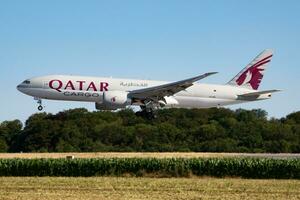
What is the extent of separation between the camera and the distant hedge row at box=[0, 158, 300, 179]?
42.2 m

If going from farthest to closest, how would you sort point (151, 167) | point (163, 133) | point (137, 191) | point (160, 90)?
point (163, 133) < point (160, 90) < point (151, 167) < point (137, 191)

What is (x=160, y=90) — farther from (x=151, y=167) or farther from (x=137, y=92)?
(x=151, y=167)

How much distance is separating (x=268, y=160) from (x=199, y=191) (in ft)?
45.7

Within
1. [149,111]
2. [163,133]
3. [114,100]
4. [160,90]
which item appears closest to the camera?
[114,100]

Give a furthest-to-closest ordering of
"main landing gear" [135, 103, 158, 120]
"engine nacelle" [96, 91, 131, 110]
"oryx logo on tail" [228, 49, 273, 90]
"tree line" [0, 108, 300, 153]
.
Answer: "tree line" [0, 108, 300, 153] → "oryx logo on tail" [228, 49, 273, 90] → "main landing gear" [135, 103, 158, 120] → "engine nacelle" [96, 91, 131, 110]

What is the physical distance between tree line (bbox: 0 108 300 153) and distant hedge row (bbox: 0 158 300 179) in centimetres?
3468

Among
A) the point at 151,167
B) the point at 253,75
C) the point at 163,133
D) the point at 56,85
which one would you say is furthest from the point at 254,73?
the point at 163,133

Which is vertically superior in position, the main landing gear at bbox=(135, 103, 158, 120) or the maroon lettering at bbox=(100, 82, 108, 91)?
the maroon lettering at bbox=(100, 82, 108, 91)

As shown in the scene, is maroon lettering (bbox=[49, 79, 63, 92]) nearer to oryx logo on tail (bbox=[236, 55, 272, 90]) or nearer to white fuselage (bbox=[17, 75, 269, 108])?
white fuselage (bbox=[17, 75, 269, 108])

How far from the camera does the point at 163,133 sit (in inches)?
3504

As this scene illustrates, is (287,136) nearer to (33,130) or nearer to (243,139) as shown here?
(243,139)

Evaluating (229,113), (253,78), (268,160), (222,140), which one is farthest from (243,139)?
(268,160)

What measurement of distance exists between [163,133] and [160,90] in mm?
35522

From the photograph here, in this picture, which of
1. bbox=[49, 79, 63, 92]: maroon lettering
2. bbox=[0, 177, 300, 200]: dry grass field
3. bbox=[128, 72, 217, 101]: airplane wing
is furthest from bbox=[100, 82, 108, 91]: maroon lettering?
bbox=[0, 177, 300, 200]: dry grass field
